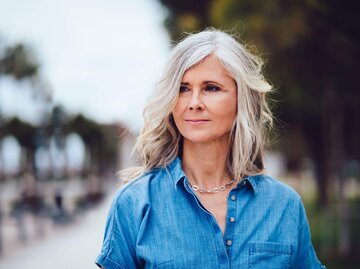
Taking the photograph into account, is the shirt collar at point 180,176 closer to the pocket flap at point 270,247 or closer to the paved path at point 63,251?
the pocket flap at point 270,247

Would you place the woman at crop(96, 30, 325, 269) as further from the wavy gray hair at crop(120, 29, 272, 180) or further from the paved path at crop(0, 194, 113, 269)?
the paved path at crop(0, 194, 113, 269)

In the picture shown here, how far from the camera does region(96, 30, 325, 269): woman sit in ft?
7.88

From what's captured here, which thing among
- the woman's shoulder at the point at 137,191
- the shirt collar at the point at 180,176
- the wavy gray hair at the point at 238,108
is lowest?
the woman's shoulder at the point at 137,191

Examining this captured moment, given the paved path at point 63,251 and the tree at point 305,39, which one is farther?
the paved path at point 63,251

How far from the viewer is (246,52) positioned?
267cm

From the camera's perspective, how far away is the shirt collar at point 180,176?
2.57 metres

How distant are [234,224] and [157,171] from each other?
0.41 meters

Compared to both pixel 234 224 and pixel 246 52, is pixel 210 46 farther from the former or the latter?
pixel 234 224

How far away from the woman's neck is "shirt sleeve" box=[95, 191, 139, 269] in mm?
362

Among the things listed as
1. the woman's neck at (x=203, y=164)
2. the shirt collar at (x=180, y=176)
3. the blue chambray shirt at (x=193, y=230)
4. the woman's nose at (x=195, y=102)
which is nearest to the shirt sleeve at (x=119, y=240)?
the blue chambray shirt at (x=193, y=230)

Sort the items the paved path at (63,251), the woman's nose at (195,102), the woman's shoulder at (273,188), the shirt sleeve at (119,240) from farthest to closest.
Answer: the paved path at (63,251)
the woman's shoulder at (273,188)
the woman's nose at (195,102)
the shirt sleeve at (119,240)

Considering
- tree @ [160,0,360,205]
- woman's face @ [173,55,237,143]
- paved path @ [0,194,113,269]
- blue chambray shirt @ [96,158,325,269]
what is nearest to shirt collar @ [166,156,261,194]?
blue chambray shirt @ [96,158,325,269]

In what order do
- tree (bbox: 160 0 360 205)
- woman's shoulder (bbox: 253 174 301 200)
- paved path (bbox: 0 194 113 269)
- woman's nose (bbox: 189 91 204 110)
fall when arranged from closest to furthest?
1. woman's nose (bbox: 189 91 204 110)
2. woman's shoulder (bbox: 253 174 301 200)
3. tree (bbox: 160 0 360 205)
4. paved path (bbox: 0 194 113 269)

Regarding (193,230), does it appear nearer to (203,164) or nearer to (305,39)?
(203,164)
